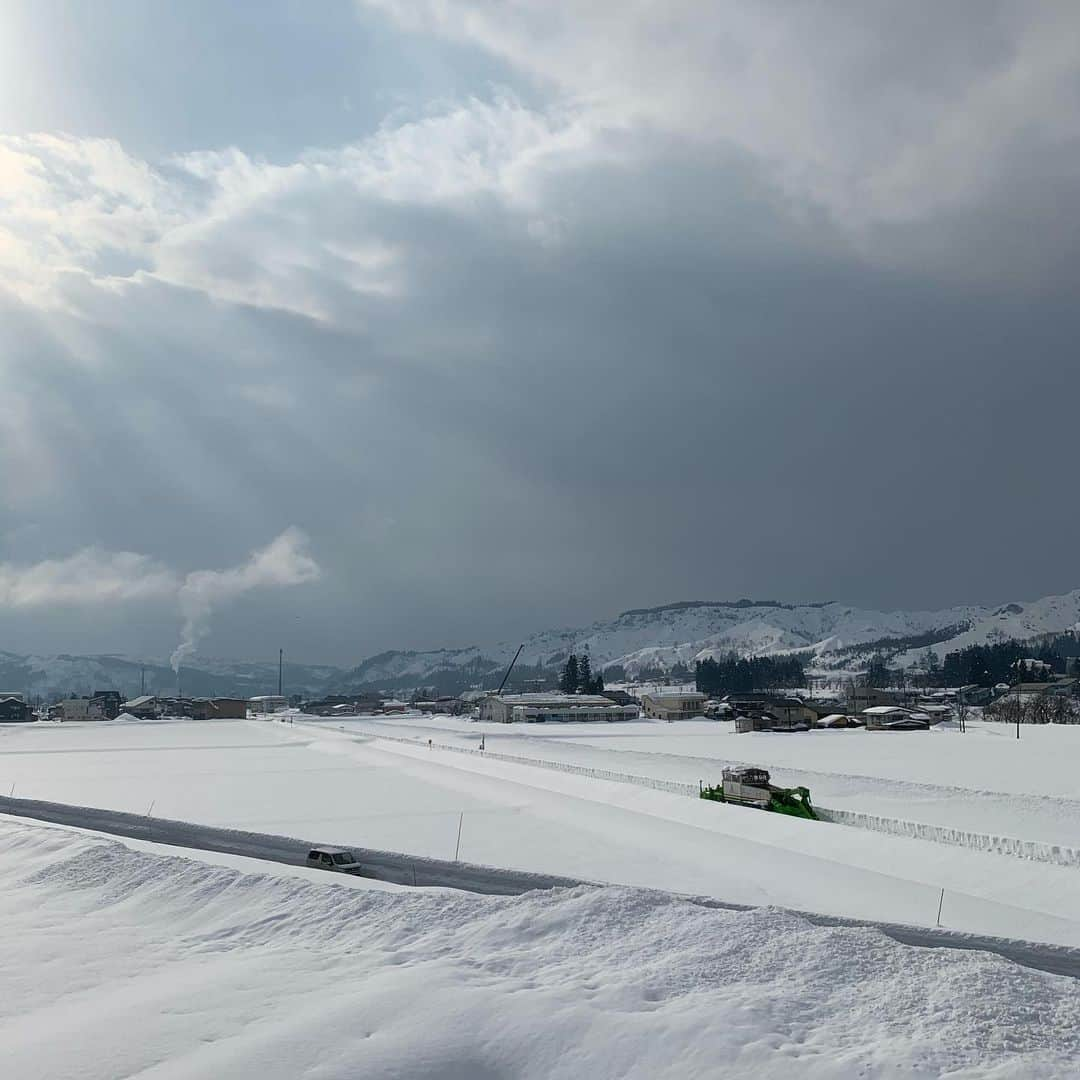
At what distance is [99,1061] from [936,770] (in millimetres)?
49610

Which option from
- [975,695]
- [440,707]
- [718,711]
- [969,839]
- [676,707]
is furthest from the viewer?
[440,707]

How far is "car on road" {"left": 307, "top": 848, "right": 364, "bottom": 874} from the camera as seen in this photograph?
25.0 meters

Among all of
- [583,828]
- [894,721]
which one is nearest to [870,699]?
[894,721]

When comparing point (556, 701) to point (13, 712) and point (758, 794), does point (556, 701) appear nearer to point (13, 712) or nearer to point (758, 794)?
point (13, 712)

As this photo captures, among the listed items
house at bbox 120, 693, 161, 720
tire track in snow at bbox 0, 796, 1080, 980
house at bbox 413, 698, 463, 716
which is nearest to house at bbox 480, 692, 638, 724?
house at bbox 413, 698, 463, 716

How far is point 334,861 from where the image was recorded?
83.3ft

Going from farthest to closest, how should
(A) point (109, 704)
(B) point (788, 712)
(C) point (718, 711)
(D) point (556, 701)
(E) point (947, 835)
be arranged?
(A) point (109, 704)
(D) point (556, 701)
(C) point (718, 711)
(B) point (788, 712)
(E) point (947, 835)

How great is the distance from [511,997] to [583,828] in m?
21.5

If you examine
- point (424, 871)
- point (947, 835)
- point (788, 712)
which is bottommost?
point (424, 871)

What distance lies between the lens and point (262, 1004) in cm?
1278

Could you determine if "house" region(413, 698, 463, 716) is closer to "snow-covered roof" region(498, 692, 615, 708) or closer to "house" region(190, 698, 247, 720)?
"snow-covered roof" region(498, 692, 615, 708)

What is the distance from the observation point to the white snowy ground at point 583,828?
22.5 metres

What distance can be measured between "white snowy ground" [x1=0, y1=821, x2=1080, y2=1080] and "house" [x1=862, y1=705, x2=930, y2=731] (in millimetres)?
85176

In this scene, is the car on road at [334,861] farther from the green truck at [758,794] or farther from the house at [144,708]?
the house at [144,708]
